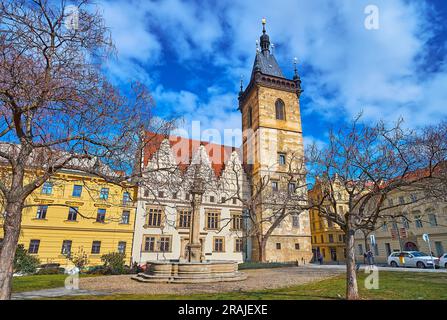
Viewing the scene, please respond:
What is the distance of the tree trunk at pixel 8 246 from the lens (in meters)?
6.27

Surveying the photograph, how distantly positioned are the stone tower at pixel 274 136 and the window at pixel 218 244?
179 inches

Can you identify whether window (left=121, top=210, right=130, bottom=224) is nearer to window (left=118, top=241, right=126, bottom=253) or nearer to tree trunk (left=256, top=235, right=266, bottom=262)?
window (left=118, top=241, right=126, bottom=253)

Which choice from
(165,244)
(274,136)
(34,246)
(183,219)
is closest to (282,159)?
(274,136)

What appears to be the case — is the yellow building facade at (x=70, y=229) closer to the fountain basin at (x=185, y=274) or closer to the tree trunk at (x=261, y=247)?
the fountain basin at (x=185, y=274)

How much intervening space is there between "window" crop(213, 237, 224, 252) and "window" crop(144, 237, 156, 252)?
7.80 metres

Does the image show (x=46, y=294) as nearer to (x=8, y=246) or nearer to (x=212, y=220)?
(x=8, y=246)

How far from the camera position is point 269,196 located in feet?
102

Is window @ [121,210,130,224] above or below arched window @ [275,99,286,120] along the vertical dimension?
below

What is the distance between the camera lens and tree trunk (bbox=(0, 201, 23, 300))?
6.27 metres

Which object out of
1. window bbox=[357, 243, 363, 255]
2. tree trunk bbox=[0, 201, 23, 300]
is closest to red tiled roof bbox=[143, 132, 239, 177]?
tree trunk bbox=[0, 201, 23, 300]

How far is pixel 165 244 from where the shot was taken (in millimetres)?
31547
